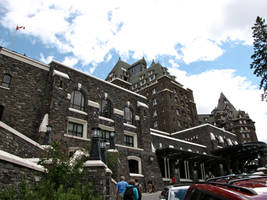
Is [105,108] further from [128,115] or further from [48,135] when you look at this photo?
[48,135]

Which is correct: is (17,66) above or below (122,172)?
above

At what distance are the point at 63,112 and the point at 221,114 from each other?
250 feet

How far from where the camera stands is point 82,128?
19.8m

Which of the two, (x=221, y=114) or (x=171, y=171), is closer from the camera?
(x=171, y=171)

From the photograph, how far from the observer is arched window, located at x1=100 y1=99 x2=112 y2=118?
2258 cm

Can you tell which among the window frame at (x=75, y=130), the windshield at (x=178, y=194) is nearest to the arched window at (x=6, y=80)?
the window frame at (x=75, y=130)

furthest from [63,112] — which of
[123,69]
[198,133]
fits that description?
[123,69]

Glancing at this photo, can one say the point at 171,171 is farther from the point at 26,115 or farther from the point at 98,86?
the point at 26,115

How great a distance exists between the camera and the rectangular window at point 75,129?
1878 centimetres

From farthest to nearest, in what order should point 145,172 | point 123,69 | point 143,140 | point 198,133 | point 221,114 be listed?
point 221,114 < point 123,69 < point 198,133 < point 143,140 < point 145,172

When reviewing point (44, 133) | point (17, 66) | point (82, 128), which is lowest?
point (44, 133)

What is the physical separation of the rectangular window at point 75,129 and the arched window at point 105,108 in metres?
3.37

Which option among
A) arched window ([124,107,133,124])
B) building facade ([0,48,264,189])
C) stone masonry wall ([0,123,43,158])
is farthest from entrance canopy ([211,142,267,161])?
stone masonry wall ([0,123,43,158])

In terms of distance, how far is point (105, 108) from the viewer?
2295cm
